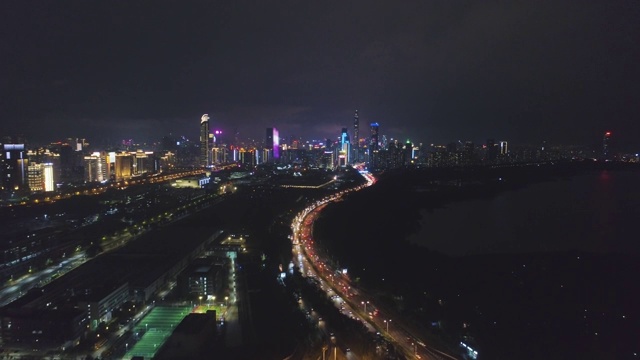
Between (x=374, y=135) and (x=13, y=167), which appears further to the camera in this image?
(x=374, y=135)

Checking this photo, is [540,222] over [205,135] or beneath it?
beneath

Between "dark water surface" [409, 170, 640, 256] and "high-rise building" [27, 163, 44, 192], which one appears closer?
"dark water surface" [409, 170, 640, 256]

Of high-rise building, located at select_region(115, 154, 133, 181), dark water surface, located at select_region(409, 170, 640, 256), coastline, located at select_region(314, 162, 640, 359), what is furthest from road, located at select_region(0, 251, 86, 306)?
high-rise building, located at select_region(115, 154, 133, 181)

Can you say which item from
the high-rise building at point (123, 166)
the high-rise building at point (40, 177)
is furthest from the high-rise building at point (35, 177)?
the high-rise building at point (123, 166)

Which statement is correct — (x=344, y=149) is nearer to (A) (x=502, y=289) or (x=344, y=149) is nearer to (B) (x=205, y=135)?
(B) (x=205, y=135)

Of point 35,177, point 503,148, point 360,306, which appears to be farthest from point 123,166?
point 503,148

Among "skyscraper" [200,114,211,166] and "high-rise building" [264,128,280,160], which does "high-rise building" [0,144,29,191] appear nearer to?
"skyscraper" [200,114,211,166]

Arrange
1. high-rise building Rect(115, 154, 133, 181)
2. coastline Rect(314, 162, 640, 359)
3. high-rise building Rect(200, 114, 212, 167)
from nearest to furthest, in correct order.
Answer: coastline Rect(314, 162, 640, 359)
high-rise building Rect(115, 154, 133, 181)
high-rise building Rect(200, 114, 212, 167)

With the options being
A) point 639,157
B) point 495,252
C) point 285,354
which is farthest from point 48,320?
point 639,157
